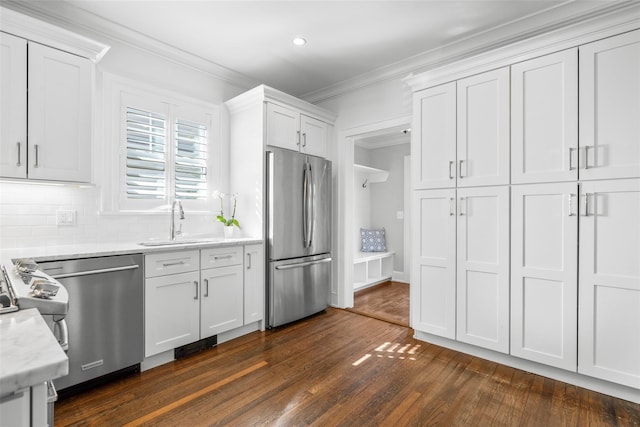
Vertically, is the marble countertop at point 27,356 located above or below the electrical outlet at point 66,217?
below

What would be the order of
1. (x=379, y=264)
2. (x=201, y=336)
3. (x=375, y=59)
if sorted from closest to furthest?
1. (x=201, y=336)
2. (x=375, y=59)
3. (x=379, y=264)

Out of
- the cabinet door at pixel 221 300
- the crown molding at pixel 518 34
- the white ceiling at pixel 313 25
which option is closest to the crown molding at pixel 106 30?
the white ceiling at pixel 313 25

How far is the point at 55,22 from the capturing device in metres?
2.58

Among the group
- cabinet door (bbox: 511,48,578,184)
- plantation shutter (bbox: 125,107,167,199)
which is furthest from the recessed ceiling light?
cabinet door (bbox: 511,48,578,184)

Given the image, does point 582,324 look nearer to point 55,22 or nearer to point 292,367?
point 292,367

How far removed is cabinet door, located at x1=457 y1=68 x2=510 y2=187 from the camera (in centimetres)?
256

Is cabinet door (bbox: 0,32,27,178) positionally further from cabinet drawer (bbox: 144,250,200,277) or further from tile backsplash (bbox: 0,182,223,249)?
cabinet drawer (bbox: 144,250,200,277)

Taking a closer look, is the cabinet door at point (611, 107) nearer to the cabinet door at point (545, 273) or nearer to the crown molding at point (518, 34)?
the crown molding at point (518, 34)

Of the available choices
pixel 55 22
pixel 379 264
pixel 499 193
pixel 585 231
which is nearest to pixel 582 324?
pixel 585 231

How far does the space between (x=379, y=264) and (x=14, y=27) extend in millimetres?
4892

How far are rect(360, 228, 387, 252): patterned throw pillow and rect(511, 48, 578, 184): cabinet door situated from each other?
3314 mm

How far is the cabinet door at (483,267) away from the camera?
2.56m

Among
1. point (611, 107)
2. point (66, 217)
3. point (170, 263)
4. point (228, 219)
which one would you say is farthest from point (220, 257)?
point (611, 107)

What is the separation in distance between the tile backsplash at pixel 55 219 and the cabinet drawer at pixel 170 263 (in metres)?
0.65
